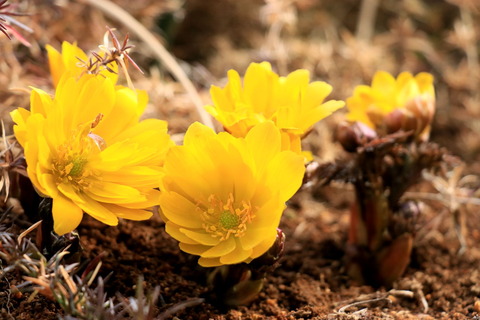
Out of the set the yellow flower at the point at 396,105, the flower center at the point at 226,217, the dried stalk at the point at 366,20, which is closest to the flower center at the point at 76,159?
the flower center at the point at 226,217

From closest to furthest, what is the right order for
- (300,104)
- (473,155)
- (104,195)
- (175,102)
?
(104,195) → (300,104) → (175,102) → (473,155)

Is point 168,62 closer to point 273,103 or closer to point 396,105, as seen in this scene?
point 273,103

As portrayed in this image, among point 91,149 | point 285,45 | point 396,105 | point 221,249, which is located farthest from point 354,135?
point 285,45

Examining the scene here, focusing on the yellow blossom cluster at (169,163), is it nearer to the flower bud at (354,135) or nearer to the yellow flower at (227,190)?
the yellow flower at (227,190)

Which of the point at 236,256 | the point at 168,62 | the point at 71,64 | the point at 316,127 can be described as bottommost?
the point at 316,127

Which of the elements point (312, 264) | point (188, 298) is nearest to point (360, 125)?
point (312, 264)

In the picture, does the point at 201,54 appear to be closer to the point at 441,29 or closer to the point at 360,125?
the point at 441,29
